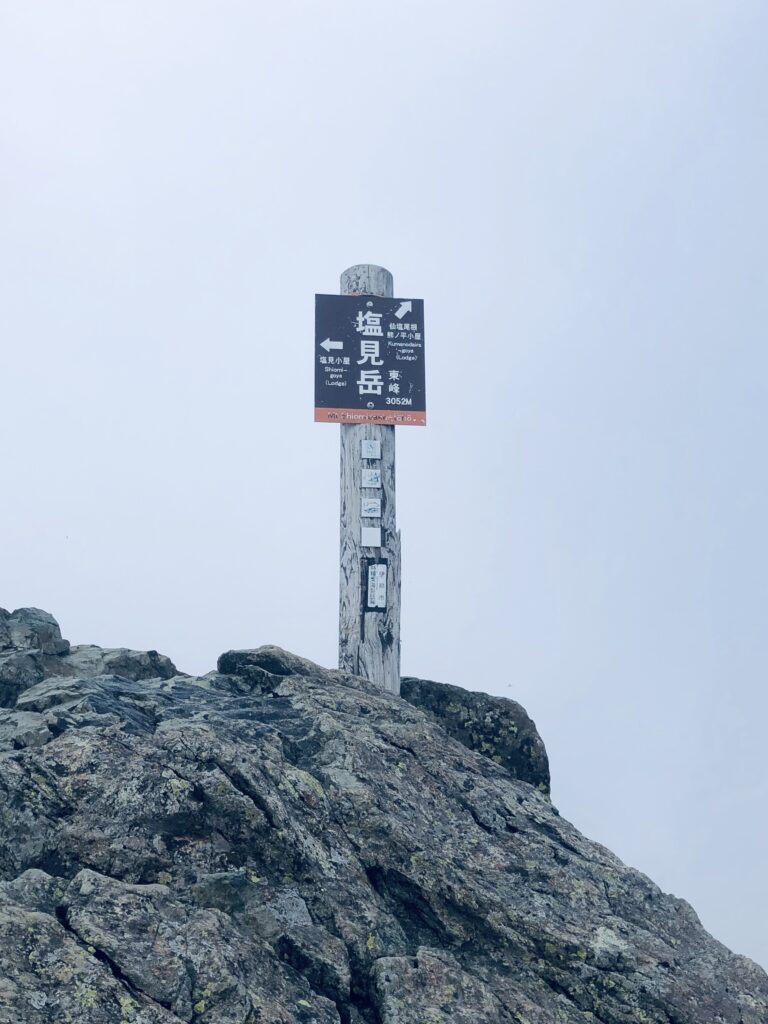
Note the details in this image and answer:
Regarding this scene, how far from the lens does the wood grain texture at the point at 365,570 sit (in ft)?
41.5

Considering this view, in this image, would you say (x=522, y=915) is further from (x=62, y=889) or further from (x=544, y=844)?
(x=62, y=889)

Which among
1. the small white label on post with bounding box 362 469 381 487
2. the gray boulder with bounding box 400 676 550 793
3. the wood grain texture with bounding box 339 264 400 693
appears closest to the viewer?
the gray boulder with bounding box 400 676 550 793

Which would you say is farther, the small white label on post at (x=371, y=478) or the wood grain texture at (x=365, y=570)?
the small white label on post at (x=371, y=478)

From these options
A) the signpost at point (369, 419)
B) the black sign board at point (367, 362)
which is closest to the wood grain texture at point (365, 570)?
the signpost at point (369, 419)

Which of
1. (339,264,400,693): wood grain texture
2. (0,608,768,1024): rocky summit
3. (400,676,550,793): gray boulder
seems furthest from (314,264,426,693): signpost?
(0,608,768,1024): rocky summit

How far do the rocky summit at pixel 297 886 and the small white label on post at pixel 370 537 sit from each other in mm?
4751

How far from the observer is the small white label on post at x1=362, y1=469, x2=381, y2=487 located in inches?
515

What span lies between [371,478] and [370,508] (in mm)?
415

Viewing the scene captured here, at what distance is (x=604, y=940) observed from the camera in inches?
259

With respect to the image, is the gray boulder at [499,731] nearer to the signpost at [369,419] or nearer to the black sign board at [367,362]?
the signpost at [369,419]

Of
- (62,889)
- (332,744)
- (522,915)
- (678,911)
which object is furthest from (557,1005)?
(62,889)

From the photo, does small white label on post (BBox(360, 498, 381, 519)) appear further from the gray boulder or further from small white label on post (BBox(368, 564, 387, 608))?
the gray boulder

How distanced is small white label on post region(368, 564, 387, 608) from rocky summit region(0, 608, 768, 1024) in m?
4.51

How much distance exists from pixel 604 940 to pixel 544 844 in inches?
40.8
